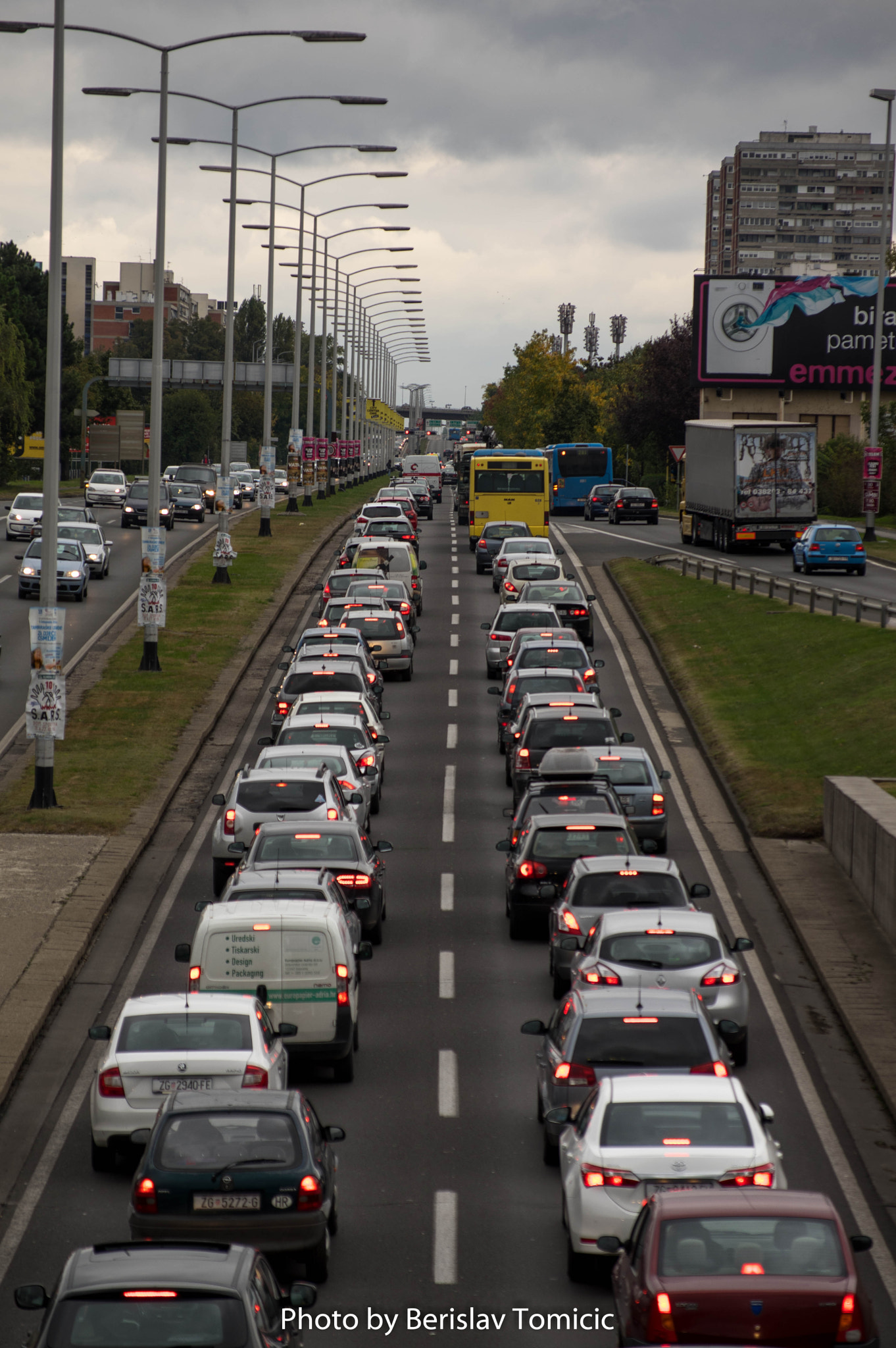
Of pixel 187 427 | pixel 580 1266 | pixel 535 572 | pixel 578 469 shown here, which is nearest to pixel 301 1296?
pixel 580 1266

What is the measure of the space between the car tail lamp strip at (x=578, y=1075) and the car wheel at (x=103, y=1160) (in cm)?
337

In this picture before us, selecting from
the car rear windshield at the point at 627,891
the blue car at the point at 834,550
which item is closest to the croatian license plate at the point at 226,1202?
the car rear windshield at the point at 627,891

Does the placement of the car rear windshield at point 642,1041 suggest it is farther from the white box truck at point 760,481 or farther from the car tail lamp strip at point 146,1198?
the white box truck at point 760,481

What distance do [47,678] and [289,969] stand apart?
11.2 metres

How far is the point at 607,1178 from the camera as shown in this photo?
10828mm

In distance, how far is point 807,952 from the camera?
19578 millimetres

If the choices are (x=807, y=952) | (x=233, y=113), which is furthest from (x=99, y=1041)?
(x=233, y=113)

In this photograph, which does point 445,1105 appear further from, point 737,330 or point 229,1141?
point 737,330

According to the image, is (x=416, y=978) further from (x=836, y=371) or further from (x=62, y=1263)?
(x=836, y=371)

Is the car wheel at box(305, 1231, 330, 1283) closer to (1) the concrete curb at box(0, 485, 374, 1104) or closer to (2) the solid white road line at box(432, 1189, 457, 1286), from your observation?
(2) the solid white road line at box(432, 1189, 457, 1286)

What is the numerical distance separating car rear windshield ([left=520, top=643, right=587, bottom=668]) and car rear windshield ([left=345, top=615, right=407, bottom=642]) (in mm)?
5212

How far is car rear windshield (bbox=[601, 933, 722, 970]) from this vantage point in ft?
50.0

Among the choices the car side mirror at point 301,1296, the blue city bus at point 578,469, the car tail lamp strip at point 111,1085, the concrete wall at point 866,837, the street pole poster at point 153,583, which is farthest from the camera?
the blue city bus at point 578,469

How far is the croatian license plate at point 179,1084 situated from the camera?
498 inches
